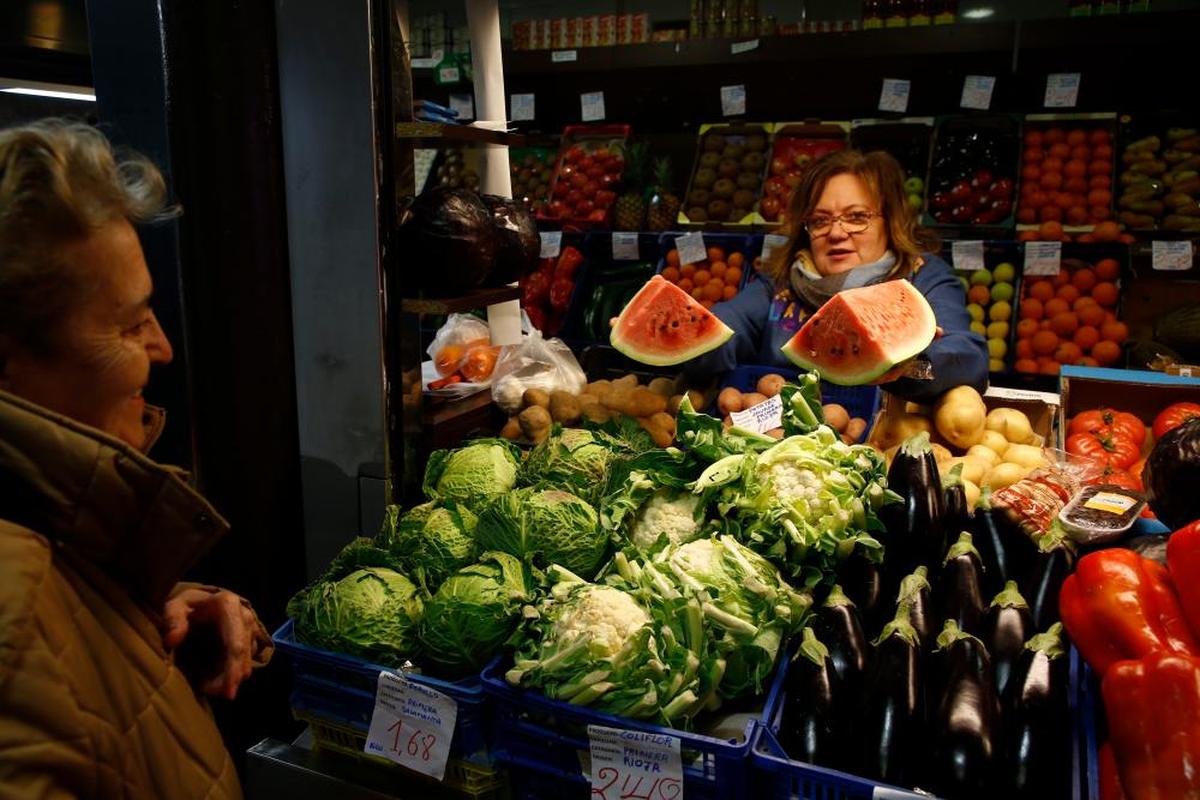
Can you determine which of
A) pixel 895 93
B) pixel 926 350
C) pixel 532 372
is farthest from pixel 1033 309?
pixel 532 372

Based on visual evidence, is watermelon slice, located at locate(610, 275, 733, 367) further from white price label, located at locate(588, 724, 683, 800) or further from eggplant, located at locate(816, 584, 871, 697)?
white price label, located at locate(588, 724, 683, 800)

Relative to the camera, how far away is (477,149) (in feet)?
9.96

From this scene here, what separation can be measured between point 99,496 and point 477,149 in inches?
89.5

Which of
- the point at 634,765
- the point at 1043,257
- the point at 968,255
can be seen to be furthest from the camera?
the point at 968,255

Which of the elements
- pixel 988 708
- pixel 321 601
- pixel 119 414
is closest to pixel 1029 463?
pixel 988 708

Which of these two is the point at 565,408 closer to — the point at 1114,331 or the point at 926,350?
the point at 926,350

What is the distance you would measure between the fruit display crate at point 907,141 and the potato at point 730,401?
3.12 meters

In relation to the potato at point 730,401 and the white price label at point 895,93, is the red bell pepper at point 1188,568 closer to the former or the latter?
the potato at point 730,401

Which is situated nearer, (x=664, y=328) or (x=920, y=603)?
(x=920, y=603)

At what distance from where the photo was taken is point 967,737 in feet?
4.16

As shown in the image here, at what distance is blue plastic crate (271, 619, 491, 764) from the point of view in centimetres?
153

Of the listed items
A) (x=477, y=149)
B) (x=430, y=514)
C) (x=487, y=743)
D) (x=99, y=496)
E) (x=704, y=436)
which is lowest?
(x=487, y=743)

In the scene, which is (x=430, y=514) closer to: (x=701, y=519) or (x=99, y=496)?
(x=701, y=519)

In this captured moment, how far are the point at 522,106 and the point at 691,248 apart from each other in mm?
2069
